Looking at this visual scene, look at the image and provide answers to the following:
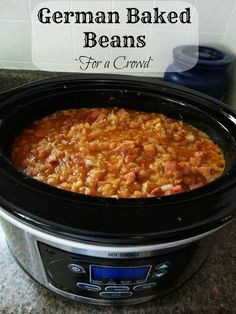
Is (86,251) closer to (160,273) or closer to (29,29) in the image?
(160,273)

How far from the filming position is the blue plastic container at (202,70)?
3.70 feet

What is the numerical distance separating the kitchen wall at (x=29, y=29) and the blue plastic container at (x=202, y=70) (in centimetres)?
7

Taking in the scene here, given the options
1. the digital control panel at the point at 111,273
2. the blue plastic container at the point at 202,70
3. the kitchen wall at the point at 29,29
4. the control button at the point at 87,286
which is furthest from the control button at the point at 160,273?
the kitchen wall at the point at 29,29

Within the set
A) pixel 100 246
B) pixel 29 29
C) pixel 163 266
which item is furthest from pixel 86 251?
pixel 29 29

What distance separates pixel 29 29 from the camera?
1.20m

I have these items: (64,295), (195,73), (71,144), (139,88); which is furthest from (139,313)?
(195,73)

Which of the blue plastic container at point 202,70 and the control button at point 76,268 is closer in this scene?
the control button at point 76,268

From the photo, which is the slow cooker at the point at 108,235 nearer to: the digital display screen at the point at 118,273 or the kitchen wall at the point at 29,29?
the digital display screen at the point at 118,273

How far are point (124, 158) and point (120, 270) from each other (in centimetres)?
32

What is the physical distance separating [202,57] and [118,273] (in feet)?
2.93

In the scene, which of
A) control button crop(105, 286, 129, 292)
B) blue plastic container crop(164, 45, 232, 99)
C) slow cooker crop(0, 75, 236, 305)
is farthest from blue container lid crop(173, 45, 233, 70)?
control button crop(105, 286, 129, 292)

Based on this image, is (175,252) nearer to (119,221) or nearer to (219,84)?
(119,221)

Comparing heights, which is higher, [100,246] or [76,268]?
[100,246]

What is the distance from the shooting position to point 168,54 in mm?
1273
